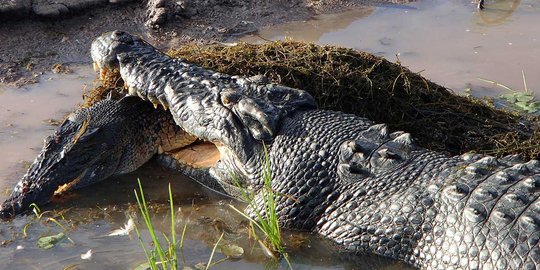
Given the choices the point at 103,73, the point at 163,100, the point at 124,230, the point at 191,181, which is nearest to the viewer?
the point at 124,230

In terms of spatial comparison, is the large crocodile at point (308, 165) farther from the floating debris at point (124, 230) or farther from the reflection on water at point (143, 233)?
the floating debris at point (124, 230)

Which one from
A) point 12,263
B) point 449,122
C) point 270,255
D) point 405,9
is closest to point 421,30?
point 405,9

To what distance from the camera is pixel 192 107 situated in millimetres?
4637

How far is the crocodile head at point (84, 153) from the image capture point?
4695mm

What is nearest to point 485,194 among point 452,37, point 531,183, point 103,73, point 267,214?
point 531,183

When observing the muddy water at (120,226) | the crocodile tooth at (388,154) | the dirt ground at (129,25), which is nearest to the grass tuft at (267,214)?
the muddy water at (120,226)

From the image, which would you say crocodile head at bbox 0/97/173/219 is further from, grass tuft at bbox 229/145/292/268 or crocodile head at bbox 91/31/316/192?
grass tuft at bbox 229/145/292/268

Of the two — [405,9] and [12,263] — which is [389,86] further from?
[405,9]

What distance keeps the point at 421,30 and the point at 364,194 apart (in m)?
4.24

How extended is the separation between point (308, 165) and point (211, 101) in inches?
30.9

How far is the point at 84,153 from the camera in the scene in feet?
16.1

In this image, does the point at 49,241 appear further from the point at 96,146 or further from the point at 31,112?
the point at 31,112

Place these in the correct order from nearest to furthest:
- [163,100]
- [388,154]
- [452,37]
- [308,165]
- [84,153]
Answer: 1. [388,154]
2. [308,165]
3. [163,100]
4. [84,153]
5. [452,37]

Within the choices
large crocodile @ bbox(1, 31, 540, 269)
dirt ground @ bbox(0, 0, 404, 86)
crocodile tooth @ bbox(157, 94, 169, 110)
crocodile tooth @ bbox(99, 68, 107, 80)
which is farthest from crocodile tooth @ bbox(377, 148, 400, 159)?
dirt ground @ bbox(0, 0, 404, 86)
